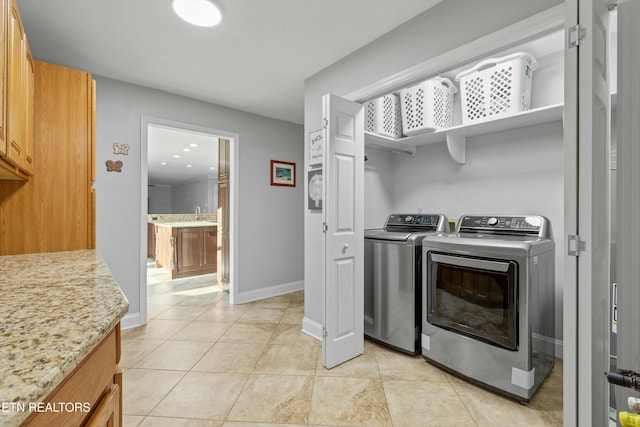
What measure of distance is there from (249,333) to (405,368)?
1459mm

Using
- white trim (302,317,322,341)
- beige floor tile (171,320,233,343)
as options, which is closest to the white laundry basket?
white trim (302,317,322,341)

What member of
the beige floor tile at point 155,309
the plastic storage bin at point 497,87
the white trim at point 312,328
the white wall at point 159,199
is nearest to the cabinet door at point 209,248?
the beige floor tile at point 155,309

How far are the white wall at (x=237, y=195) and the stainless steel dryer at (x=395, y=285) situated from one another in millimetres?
1820

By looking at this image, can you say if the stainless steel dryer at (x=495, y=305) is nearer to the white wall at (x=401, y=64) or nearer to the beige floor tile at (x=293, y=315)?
the white wall at (x=401, y=64)

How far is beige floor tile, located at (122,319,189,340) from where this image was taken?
2.75 meters

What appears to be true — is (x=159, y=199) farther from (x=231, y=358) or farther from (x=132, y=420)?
(x=132, y=420)

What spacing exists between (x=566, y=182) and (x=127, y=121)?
3.51m

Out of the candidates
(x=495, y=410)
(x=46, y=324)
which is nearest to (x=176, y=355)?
(x=46, y=324)

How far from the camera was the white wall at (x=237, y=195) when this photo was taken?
9.41 ft

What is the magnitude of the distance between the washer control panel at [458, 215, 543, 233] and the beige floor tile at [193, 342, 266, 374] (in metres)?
2.00

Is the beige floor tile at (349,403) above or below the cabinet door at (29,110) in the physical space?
below

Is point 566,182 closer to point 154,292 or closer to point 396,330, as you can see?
point 396,330

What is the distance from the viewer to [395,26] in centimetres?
209

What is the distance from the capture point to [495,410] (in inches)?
66.8
